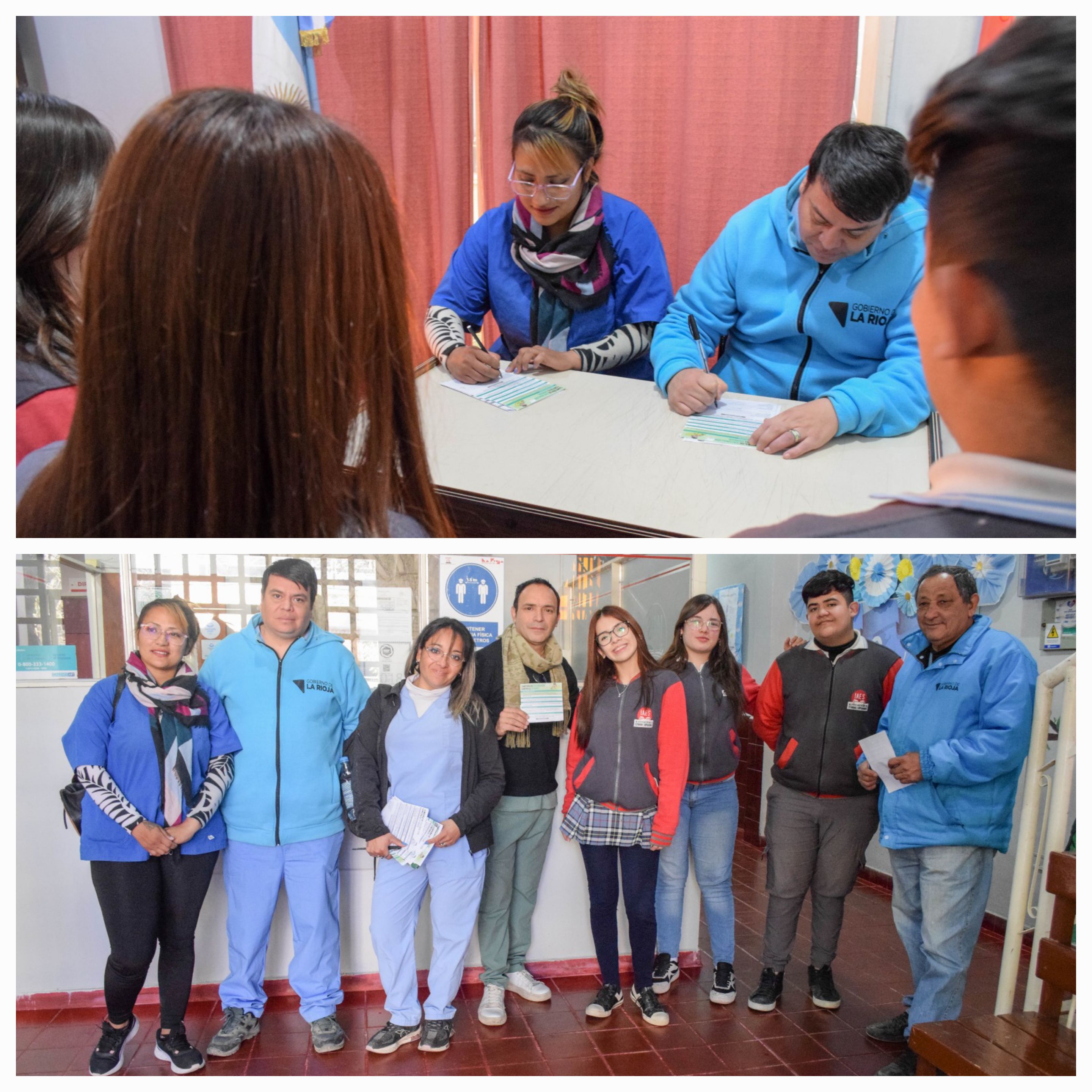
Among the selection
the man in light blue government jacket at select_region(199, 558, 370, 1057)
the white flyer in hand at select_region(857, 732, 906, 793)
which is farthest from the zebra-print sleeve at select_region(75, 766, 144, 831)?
the white flyer in hand at select_region(857, 732, 906, 793)

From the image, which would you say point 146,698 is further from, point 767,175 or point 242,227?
point 767,175

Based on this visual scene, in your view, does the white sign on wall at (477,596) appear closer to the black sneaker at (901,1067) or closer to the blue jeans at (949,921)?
the blue jeans at (949,921)

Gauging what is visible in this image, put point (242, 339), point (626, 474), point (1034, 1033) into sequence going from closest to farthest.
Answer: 1. point (242, 339)
2. point (626, 474)
3. point (1034, 1033)

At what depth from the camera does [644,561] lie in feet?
7.38

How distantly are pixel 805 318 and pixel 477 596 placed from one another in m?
1.09

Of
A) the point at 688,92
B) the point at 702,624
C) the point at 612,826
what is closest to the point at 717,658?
the point at 702,624

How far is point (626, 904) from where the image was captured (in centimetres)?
217

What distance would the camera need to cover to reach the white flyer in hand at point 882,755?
203cm

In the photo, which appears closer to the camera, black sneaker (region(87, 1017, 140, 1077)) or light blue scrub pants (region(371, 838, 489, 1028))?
black sneaker (region(87, 1017, 140, 1077))

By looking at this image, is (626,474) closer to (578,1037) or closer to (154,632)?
(154,632)

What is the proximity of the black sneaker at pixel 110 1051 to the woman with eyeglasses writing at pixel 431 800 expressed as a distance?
0.61 metres

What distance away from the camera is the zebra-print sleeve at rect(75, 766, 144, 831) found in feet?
6.18

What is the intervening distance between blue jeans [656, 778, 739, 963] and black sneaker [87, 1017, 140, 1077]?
137 centimetres

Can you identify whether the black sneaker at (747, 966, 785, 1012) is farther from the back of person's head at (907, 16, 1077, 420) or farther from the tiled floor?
the back of person's head at (907, 16, 1077, 420)
